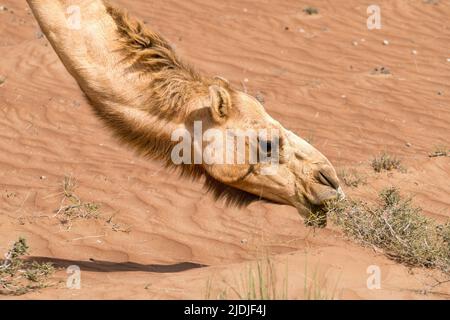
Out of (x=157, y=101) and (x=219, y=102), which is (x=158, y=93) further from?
(x=219, y=102)

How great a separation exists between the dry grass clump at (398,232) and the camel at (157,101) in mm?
278

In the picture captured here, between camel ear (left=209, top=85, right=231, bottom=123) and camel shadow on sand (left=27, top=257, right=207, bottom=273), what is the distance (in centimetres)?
140

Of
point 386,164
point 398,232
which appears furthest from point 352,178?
point 398,232

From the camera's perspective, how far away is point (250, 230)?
25.0 feet

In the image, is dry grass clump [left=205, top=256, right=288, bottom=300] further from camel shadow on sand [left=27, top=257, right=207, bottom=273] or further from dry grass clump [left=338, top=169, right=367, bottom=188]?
dry grass clump [left=338, top=169, right=367, bottom=188]

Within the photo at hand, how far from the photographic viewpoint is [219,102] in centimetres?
548

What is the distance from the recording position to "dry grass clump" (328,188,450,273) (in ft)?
18.7

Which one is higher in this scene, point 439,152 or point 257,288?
point 257,288

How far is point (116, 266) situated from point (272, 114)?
5.26 m

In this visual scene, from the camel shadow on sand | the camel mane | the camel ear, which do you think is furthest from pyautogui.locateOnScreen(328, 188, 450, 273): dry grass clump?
the camel shadow on sand

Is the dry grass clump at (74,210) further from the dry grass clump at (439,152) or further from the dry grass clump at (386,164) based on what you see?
the dry grass clump at (439,152)

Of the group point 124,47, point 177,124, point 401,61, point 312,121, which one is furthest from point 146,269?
point 401,61

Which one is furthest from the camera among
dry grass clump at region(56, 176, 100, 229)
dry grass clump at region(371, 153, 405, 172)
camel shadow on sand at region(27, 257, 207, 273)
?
dry grass clump at region(371, 153, 405, 172)
